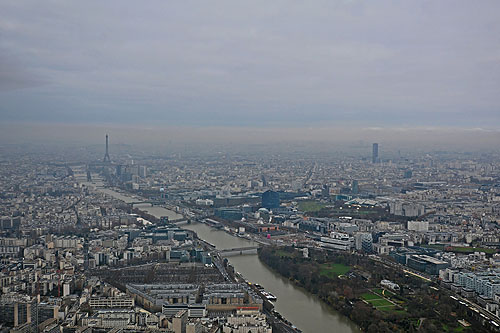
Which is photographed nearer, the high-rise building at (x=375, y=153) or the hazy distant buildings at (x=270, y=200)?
the hazy distant buildings at (x=270, y=200)


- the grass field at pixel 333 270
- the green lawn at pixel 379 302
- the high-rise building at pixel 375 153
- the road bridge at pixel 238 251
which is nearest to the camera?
the green lawn at pixel 379 302

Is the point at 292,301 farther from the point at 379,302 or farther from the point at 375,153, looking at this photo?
the point at 375,153

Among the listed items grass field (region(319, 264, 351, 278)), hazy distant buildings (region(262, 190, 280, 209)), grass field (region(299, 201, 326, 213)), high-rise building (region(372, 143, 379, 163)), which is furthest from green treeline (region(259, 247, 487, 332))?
high-rise building (region(372, 143, 379, 163))

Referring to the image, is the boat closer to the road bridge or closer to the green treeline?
the green treeline

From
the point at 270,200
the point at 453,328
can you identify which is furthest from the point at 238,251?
the point at 270,200

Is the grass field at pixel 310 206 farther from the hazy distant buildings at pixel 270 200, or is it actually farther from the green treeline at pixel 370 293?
the green treeline at pixel 370 293

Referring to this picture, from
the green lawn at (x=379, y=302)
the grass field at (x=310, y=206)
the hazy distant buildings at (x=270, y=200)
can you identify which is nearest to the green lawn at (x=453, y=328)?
the green lawn at (x=379, y=302)
